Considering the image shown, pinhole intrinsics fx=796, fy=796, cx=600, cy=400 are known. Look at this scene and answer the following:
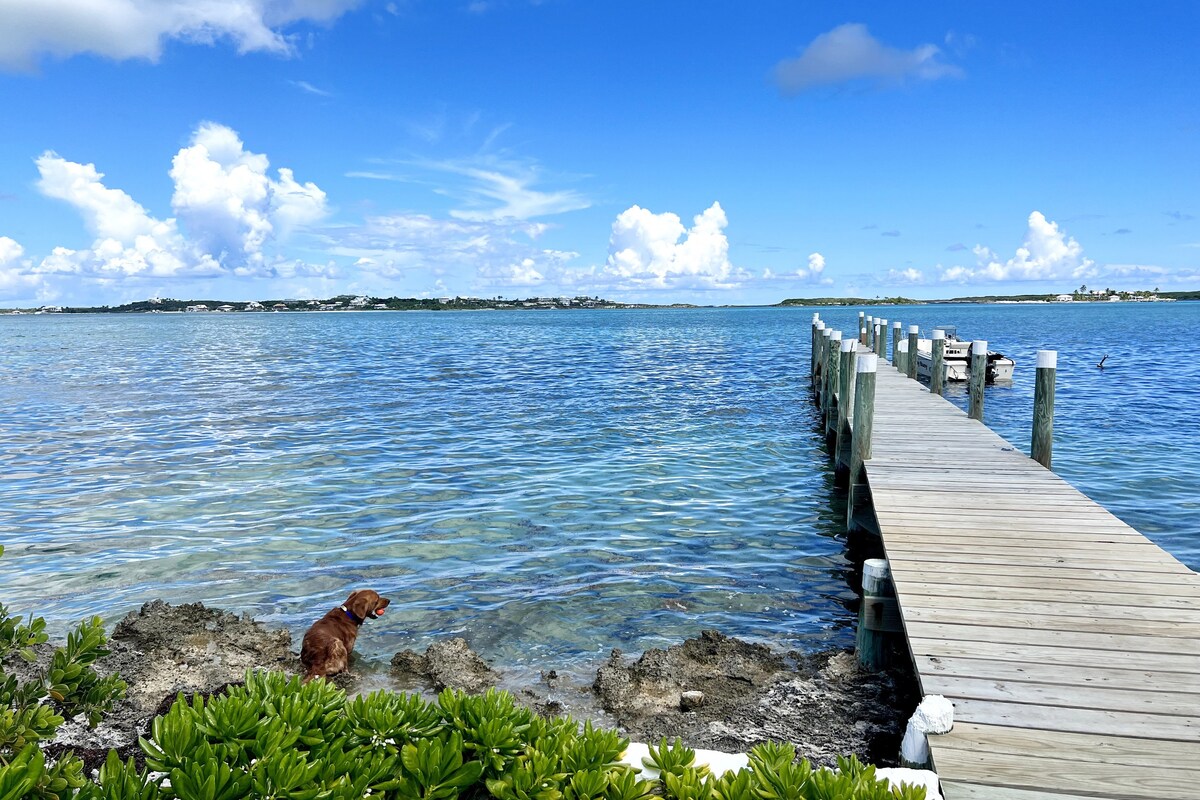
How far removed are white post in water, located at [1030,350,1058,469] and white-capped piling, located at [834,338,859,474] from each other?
3.09 m

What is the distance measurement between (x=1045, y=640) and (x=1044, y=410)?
627cm

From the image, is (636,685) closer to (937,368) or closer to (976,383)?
(976,383)

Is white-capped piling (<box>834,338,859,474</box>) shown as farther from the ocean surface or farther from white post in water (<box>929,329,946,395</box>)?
white post in water (<box>929,329,946,395</box>)

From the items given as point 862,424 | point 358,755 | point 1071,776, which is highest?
point 862,424

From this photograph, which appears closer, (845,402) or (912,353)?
(845,402)

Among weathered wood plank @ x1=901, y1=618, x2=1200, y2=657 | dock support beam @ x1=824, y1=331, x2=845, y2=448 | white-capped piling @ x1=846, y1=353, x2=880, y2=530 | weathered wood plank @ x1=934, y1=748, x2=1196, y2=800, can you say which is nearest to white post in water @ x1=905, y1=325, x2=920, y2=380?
dock support beam @ x1=824, y1=331, x2=845, y2=448

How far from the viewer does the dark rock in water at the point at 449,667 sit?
623 cm

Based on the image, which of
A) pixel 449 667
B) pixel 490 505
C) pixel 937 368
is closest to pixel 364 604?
pixel 449 667

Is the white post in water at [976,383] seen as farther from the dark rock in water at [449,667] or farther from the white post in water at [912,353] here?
the dark rock in water at [449,667]

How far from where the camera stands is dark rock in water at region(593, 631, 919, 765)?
5137 millimetres

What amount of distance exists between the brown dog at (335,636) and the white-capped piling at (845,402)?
8646 millimetres

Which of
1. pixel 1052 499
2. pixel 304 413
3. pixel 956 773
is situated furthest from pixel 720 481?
pixel 304 413

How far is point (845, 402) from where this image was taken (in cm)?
1346

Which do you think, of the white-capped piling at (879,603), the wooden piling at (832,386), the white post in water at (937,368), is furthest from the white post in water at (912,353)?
the white-capped piling at (879,603)
